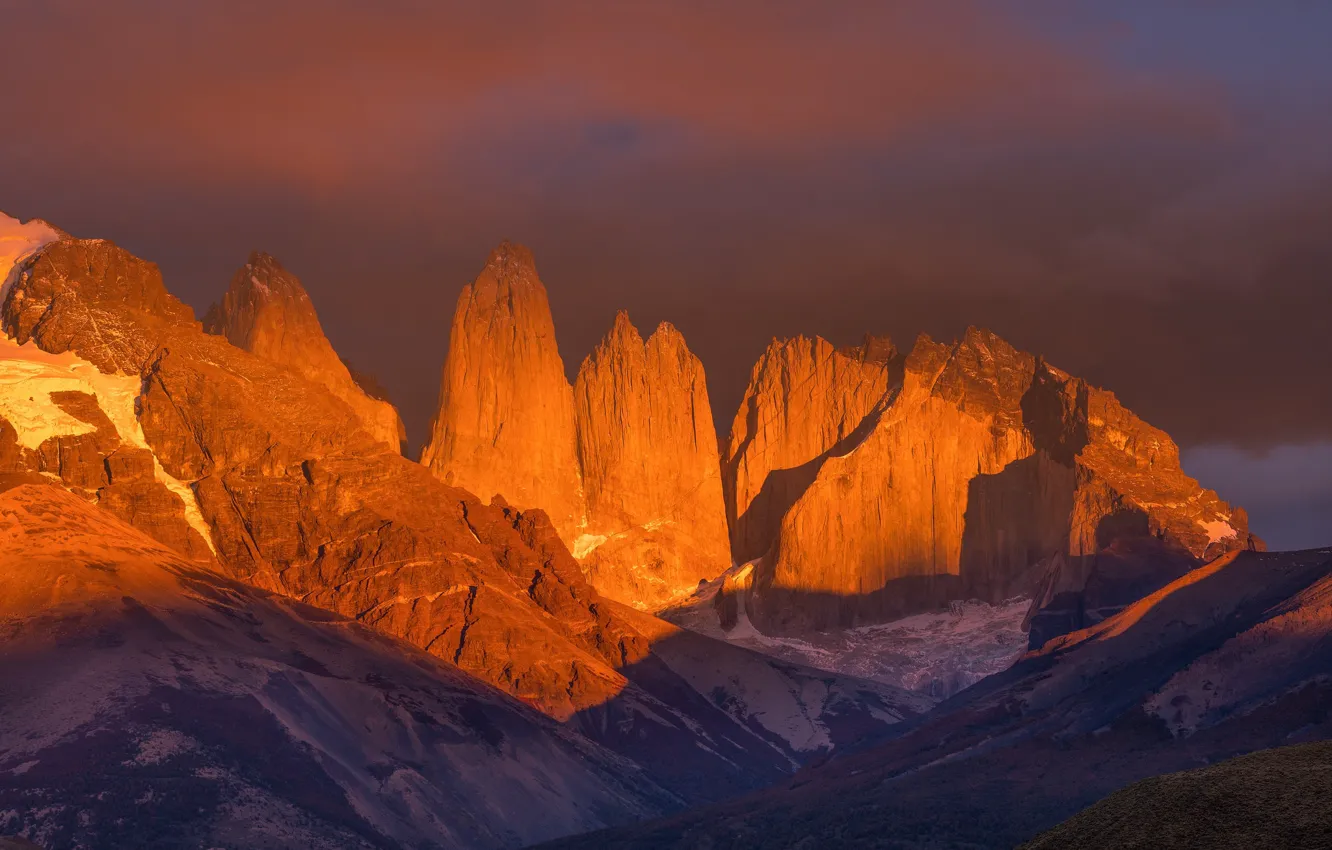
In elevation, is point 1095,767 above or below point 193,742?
above

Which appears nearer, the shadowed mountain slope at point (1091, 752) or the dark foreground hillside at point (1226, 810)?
the dark foreground hillside at point (1226, 810)

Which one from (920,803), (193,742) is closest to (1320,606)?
(920,803)

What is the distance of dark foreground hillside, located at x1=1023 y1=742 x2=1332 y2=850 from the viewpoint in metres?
50.8

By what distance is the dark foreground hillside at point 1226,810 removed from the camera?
50.8 m

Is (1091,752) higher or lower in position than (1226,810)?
higher

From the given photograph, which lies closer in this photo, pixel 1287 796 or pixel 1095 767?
pixel 1287 796

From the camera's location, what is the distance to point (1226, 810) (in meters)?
52.6

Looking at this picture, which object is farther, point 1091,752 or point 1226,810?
point 1091,752

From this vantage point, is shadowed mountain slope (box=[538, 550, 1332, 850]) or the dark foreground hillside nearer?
the dark foreground hillside

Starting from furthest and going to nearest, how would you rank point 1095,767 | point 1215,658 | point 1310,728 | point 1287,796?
point 1215,658 → point 1095,767 → point 1310,728 → point 1287,796

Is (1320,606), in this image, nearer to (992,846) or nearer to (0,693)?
(992,846)

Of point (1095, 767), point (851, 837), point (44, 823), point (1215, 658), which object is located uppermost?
point (1215, 658)

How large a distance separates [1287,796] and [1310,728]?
115 m

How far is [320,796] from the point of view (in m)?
191
